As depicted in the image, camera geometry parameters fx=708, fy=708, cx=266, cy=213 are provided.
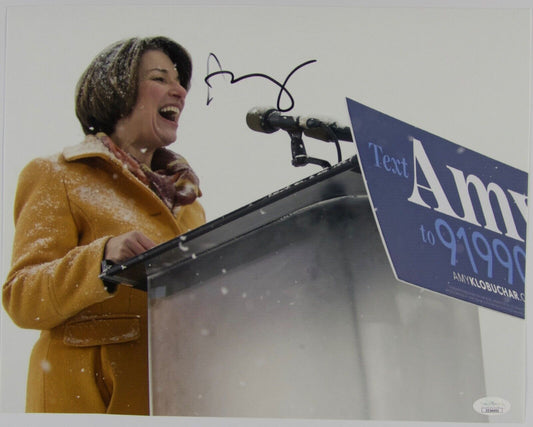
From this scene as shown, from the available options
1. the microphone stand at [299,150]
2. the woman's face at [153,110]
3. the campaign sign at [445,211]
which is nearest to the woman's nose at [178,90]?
the woman's face at [153,110]

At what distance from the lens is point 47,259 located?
120cm

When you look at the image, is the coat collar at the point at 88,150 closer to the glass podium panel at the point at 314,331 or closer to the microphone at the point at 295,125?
the microphone at the point at 295,125

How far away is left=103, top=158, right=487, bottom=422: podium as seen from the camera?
90 cm

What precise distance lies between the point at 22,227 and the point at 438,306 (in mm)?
734

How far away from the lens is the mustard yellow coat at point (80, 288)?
3.83 feet

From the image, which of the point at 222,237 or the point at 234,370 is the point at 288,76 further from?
the point at 234,370

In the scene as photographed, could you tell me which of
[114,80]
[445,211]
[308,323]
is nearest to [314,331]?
[308,323]

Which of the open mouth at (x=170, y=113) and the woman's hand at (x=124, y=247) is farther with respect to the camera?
the open mouth at (x=170, y=113)

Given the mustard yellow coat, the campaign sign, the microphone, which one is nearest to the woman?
the mustard yellow coat

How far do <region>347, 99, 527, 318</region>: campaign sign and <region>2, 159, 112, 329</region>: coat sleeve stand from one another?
445mm

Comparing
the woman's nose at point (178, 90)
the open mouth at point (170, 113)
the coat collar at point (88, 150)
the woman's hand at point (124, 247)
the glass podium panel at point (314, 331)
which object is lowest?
the glass podium panel at point (314, 331)

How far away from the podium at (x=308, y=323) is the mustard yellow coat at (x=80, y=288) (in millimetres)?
217
